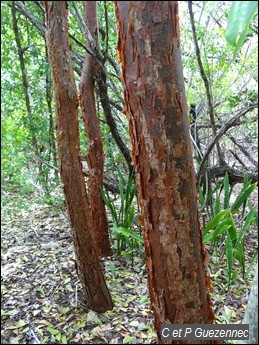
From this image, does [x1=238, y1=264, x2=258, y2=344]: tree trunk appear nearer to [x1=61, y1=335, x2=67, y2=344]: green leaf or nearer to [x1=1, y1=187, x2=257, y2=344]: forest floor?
[x1=1, y1=187, x2=257, y2=344]: forest floor

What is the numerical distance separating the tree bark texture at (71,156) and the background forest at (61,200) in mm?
111

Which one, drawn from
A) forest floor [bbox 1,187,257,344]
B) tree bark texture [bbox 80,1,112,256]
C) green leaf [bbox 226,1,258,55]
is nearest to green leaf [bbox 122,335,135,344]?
forest floor [bbox 1,187,257,344]

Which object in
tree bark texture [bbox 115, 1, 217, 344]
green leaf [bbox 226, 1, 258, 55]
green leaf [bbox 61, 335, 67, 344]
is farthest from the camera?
green leaf [bbox 61, 335, 67, 344]

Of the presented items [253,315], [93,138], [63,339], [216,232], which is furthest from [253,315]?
[93,138]

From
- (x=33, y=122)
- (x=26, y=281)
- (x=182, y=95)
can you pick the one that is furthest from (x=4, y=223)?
(x=182, y=95)

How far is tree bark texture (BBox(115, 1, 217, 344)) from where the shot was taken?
765 millimetres

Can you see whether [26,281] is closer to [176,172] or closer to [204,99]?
[176,172]

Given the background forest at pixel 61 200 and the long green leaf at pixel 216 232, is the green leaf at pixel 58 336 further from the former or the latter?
the long green leaf at pixel 216 232

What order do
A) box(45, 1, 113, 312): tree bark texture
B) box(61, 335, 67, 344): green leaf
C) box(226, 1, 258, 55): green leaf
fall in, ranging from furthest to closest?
box(61, 335, 67, 344): green leaf, box(45, 1, 113, 312): tree bark texture, box(226, 1, 258, 55): green leaf

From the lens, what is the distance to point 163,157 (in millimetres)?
821

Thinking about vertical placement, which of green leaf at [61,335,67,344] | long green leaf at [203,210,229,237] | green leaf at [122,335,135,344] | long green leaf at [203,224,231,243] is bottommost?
green leaf at [122,335,135,344]

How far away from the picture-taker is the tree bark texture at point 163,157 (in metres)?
0.76

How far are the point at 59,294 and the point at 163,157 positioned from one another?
851 millimetres

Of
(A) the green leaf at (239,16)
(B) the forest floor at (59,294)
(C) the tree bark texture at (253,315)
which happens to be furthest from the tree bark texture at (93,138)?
(A) the green leaf at (239,16)
